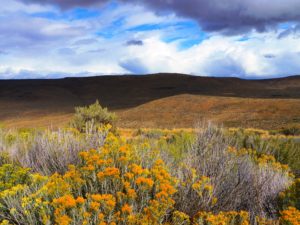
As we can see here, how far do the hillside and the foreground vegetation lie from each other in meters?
22.4

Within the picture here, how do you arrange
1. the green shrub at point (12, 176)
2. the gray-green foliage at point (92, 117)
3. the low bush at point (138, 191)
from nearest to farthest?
the low bush at point (138, 191)
the green shrub at point (12, 176)
the gray-green foliage at point (92, 117)

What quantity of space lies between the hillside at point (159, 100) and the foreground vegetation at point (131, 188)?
2243cm

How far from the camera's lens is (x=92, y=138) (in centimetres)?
664

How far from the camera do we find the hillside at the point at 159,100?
32500mm

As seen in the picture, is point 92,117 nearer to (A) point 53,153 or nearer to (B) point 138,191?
(A) point 53,153

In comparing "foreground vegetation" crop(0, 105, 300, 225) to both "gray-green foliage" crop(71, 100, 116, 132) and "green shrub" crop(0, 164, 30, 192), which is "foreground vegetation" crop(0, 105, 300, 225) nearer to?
"green shrub" crop(0, 164, 30, 192)

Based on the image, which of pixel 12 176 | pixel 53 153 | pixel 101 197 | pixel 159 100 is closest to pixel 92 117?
pixel 53 153

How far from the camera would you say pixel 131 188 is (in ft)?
13.9

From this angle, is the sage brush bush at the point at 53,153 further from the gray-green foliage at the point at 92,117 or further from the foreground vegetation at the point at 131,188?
the gray-green foliage at the point at 92,117

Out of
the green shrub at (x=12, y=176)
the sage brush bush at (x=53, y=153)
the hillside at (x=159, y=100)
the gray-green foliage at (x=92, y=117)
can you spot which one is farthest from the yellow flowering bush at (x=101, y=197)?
the hillside at (x=159, y=100)

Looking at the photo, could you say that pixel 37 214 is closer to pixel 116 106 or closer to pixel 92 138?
pixel 92 138

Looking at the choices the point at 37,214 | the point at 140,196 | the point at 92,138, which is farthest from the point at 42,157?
the point at 140,196

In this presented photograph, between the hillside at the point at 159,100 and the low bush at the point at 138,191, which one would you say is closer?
the low bush at the point at 138,191

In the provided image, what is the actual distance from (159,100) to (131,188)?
39.9m
